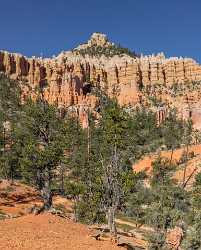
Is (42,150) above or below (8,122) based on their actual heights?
below

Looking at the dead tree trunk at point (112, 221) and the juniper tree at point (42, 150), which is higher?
the juniper tree at point (42, 150)

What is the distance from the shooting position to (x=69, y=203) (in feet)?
265

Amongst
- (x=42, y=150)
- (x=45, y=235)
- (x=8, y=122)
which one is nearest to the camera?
(x=45, y=235)

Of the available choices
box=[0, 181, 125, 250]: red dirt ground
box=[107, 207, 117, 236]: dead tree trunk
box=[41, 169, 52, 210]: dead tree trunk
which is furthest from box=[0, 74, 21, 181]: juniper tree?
box=[0, 181, 125, 250]: red dirt ground

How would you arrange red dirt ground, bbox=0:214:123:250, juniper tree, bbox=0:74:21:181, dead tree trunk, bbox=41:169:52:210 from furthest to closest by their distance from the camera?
juniper tree, bbox=0:74:21:181, dead tree trunk, bbox=41:169:52:210, red dirt ground, bbox=0:214:123:250

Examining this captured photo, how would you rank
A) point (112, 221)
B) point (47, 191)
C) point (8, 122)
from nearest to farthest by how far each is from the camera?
point (112, 221) → point (47, 191) → point (8, 122)

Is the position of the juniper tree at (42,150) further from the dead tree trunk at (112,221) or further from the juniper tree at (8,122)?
the juniper tree at (8,122)

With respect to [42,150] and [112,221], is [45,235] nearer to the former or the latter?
[112,221]

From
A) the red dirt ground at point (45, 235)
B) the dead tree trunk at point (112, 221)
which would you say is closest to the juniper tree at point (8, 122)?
the dead tree trunk at point (112, 221)

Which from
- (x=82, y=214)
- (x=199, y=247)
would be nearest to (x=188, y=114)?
(x=82, y=214)

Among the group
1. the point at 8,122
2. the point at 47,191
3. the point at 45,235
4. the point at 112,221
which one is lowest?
the point at 112,221

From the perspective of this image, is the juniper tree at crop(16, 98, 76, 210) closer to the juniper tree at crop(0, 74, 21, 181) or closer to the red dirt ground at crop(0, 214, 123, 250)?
the red dirt ground at crop(0, 214, 123, 250)

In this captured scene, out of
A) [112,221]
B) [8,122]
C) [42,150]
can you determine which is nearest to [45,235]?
[112,221]

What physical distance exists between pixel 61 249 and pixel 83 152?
266 ft
